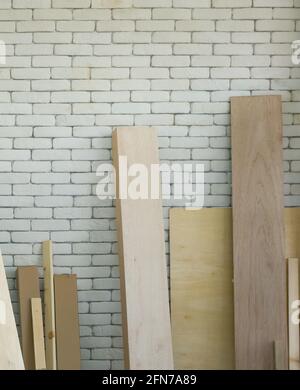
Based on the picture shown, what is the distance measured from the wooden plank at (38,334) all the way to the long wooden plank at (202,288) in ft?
2.60

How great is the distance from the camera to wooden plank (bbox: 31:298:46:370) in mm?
4441

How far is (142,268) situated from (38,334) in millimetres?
733

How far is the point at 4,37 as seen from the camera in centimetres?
466

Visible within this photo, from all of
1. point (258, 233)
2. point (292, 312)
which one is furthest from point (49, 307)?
point (292, 312)

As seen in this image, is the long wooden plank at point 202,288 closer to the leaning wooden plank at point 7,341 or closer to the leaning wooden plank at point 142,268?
the leaning wooden plank at point 142,268

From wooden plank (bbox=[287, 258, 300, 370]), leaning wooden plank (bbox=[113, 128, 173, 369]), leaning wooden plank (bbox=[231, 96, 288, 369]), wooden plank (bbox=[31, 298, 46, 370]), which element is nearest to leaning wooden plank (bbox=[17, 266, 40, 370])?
wooden plank (bbox=[31, 298, 46, 370])

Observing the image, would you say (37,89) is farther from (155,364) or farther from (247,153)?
(155,364)

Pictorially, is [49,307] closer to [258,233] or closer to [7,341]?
[7,341]

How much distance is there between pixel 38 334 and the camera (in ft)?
14.8

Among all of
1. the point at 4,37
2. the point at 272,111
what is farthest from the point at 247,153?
the point at 4,37

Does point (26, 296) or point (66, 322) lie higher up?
point (26, 296)

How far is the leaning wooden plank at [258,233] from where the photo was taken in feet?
14.9

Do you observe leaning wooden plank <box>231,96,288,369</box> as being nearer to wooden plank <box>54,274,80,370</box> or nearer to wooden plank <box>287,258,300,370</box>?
wooden plank <box>287,258,300,370</box>

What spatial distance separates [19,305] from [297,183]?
1858mm
